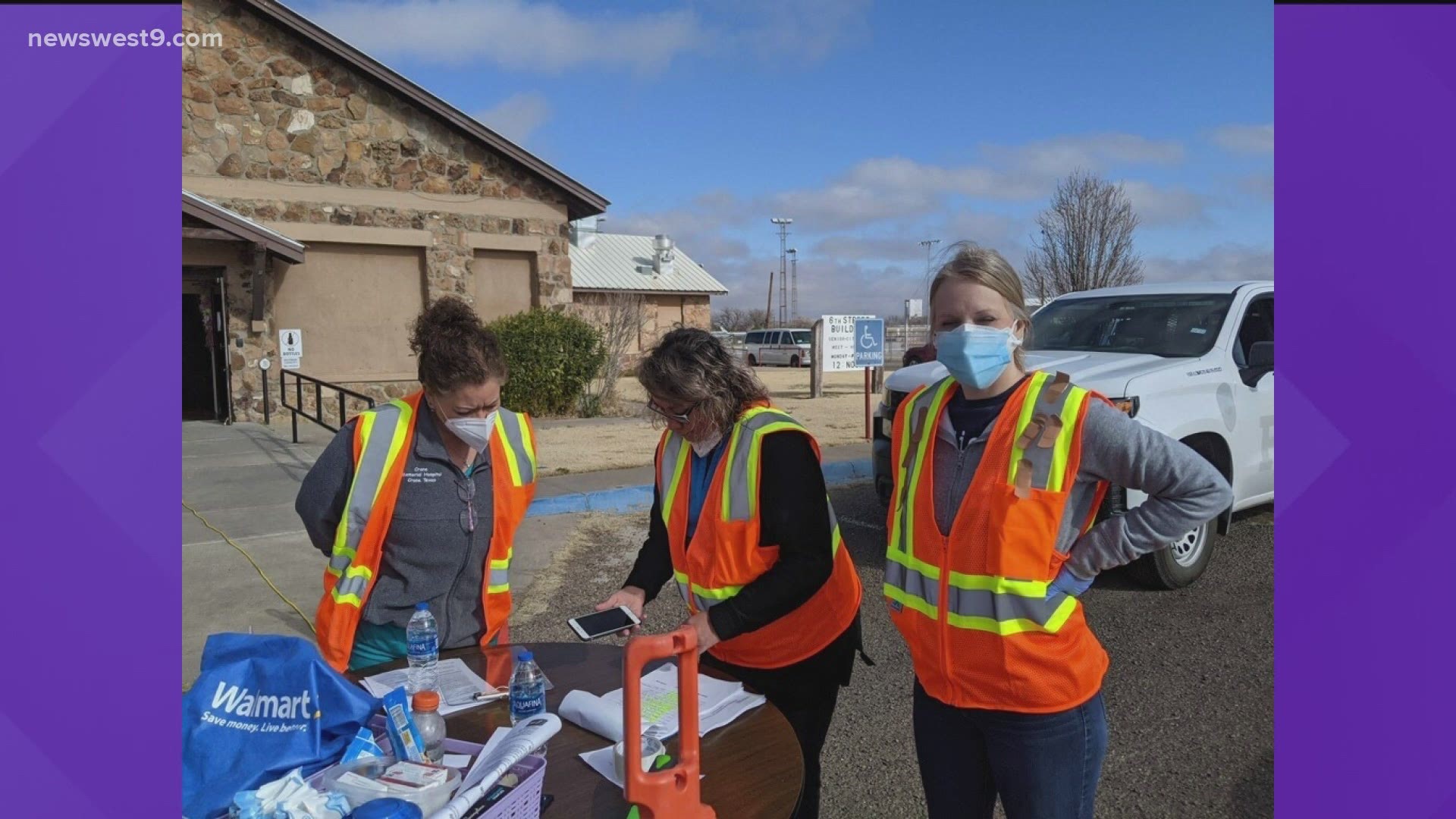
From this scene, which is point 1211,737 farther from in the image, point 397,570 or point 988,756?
point 397,570

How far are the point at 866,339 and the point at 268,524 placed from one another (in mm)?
11386

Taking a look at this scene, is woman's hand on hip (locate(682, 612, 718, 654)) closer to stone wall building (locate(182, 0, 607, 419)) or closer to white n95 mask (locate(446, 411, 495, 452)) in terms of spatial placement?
white n95 mask (locate(446, 411, 495, 452))

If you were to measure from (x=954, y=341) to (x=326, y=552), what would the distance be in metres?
2.02

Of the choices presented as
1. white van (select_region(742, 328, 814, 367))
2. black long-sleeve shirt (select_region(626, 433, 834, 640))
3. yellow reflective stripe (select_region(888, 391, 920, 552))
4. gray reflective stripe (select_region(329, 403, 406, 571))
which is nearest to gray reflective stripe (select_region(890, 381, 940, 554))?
yellow reflective stripe (select_region(888, 391, 920, 552))

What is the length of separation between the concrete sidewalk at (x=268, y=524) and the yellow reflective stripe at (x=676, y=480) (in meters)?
3.23

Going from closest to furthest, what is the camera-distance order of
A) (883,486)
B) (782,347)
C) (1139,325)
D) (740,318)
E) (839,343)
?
(883,486) < (1139,325) < (839,343) < (782,347) < (740,318)

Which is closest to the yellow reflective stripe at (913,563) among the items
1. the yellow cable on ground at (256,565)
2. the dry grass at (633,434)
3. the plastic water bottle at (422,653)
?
the plastic water bottle at (422,653)

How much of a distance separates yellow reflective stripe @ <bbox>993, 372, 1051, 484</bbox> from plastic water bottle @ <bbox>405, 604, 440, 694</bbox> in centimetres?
159

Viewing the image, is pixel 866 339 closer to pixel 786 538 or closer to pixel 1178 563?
pixel 1178 563

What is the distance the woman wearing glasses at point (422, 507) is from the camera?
2629 millimetres

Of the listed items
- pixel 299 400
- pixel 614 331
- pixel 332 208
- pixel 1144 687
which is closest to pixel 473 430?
pixel 1144 687

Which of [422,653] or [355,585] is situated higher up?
[355,585]

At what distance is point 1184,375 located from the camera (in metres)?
5.83

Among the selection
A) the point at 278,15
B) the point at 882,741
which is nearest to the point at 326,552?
the point at 882,741
